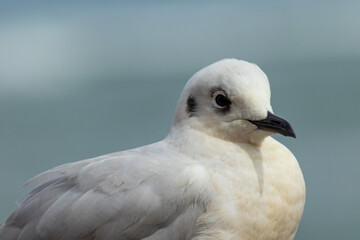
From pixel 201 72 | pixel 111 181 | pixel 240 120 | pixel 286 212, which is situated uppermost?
pixel 201 72

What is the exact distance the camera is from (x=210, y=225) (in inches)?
57.8

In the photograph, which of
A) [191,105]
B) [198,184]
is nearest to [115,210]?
[198,184]

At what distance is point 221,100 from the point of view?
5.07ft

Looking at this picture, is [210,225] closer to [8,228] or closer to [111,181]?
[111,181]

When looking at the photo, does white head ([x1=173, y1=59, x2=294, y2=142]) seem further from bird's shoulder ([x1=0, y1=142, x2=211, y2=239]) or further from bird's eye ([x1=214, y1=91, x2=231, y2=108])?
bird's shoulder ([x1=0, y1=142, x2=211, y2=239])

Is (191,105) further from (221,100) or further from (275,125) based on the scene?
(275,125)

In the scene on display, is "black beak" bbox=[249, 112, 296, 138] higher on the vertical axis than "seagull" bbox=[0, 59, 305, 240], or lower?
higher

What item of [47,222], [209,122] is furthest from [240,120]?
[47,222]

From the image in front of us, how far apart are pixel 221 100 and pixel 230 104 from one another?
0.03 m

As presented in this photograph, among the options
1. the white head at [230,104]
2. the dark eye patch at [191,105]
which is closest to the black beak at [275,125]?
the white head at [230,104]

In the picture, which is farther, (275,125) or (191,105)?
(191,105)

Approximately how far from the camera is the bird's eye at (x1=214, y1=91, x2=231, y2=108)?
153cm

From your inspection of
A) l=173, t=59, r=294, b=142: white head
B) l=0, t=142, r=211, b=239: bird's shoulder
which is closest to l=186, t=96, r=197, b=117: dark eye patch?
l=173, t=59, r=294, b=142: white head

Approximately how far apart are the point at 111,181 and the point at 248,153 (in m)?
0.36
